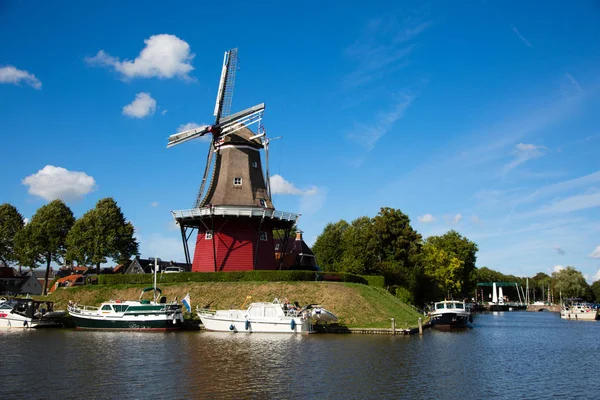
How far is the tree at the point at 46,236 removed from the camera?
75.2 metres

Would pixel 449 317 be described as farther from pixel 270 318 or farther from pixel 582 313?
pixel 582 313

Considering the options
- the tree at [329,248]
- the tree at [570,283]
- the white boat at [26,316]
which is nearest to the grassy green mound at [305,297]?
the white boat at [26,316]

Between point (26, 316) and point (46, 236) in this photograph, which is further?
point (46, 236)

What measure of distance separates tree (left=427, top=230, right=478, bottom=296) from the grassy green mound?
4728cm

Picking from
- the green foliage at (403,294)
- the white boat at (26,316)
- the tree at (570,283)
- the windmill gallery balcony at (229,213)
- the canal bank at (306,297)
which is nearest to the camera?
the canal bank at (306,297)

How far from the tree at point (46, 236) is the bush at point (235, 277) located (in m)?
25.6

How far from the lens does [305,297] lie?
4650cm

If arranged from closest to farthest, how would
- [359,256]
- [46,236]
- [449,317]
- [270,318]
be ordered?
1. [270,318]
2. [449,317]
3. [359,256]
4. [46,236]

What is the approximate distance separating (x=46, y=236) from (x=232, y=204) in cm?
3869

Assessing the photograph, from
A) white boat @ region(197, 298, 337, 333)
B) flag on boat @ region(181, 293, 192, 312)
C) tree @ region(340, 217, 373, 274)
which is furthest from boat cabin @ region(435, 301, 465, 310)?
flag on boat @ region(181, 293, 192, 312)

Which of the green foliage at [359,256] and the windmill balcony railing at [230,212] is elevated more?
the windmill balcony railing at [230,212]

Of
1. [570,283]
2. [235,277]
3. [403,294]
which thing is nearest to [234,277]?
[235,277]

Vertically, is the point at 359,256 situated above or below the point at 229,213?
below

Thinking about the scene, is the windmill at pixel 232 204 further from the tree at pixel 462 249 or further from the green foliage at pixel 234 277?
the tree at pixel 462 249
